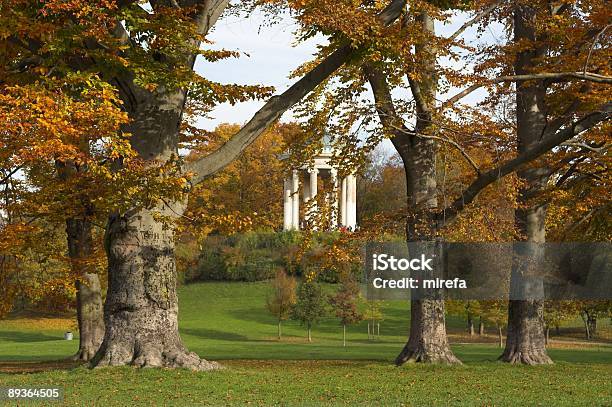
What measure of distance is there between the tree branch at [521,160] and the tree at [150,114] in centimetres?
431

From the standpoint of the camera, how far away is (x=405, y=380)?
16.2 m

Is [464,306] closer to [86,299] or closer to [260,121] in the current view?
[86,299]

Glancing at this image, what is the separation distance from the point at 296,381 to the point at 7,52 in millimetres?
8020

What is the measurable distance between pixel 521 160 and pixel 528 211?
185 inches

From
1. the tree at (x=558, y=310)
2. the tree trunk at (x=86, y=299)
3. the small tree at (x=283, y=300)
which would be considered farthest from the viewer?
the small tree at (x=283, y=300)

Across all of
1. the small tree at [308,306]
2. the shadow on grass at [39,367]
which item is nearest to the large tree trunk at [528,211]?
the shadow on grass at [39,367]

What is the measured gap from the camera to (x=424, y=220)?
70.1 ft

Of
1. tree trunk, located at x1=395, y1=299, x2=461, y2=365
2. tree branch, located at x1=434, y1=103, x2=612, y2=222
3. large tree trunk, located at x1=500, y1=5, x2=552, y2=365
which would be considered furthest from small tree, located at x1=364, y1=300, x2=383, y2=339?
tree branch, located at x1=434, y1=103, x2=612, y2=222

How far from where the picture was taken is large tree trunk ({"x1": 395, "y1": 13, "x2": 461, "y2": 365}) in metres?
21.4

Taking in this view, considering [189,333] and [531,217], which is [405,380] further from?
[189,333]

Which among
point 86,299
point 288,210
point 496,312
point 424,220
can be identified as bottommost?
point 496,312

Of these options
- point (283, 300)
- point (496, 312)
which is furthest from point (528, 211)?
point (283, 300)

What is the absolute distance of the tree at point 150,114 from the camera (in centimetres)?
1545

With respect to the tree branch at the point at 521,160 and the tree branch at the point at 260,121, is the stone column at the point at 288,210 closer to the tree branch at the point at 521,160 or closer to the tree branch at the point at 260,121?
the tree branch at the point at 521,160
